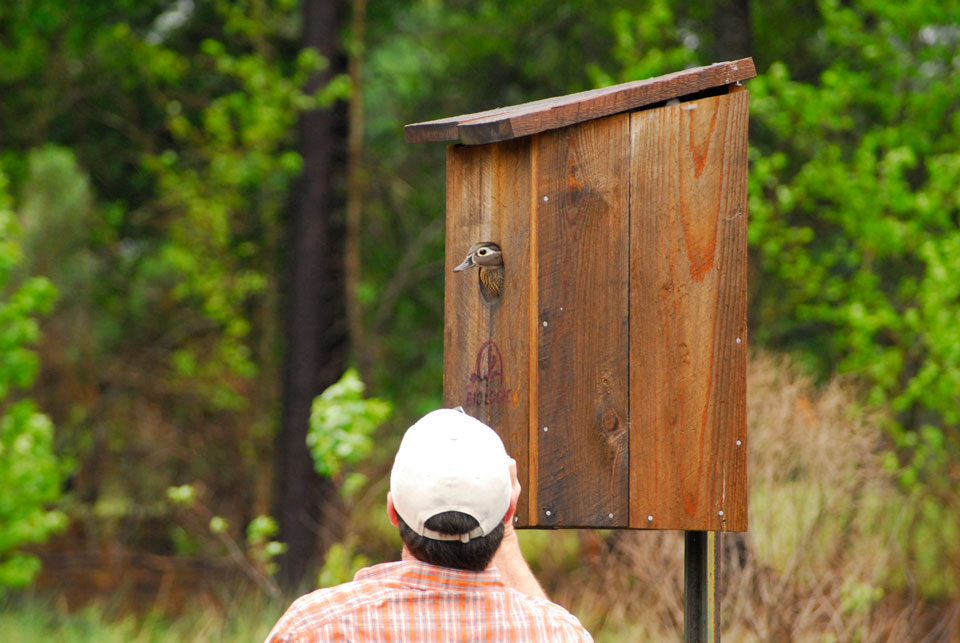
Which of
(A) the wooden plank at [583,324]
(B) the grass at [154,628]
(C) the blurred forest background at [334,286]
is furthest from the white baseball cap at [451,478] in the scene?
(B) the grass at [154,628]

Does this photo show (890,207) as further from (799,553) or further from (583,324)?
(583,324)

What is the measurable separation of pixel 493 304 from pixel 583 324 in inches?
9.5

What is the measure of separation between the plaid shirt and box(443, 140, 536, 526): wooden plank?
2.29ft

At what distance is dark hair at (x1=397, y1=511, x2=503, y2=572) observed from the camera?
1.64 meters

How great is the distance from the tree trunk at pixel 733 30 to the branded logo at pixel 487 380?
5478 millimetres

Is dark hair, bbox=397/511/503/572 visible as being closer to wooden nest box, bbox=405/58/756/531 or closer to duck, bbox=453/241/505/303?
wooden nest box, bbox=405/58/756/531

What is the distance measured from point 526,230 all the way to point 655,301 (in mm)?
333

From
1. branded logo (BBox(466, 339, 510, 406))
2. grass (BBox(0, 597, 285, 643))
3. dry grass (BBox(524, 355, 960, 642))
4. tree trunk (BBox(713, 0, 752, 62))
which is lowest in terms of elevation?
grass (BBox(0, 597, 285, 643))

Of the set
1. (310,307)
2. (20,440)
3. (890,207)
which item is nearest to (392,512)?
(20,440)

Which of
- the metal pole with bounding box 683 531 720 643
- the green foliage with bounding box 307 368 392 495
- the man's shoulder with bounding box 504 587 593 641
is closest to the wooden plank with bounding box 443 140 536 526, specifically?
the metal pole with bounding box 683 531 720 643

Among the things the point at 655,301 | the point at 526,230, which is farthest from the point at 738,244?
the point at 526,230

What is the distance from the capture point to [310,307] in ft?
30.8

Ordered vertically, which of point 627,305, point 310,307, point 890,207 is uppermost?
point 890,207

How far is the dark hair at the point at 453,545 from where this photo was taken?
5.39 feet
